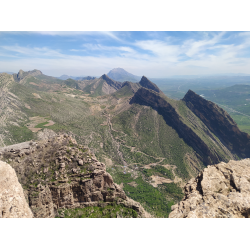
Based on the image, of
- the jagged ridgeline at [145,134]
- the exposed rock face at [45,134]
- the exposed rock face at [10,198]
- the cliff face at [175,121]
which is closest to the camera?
the exposed rock face at [10,198]

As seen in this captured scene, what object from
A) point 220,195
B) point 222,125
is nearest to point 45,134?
point 220,195

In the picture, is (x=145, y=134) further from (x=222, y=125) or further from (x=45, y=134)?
(x=45, y=134)

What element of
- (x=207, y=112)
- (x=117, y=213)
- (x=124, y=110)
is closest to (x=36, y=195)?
(x=117, y=213)

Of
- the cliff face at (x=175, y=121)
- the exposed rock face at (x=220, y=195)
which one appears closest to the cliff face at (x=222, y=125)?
the cliff face at (x=175, y=121)

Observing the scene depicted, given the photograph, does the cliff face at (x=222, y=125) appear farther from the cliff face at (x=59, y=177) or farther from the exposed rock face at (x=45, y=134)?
the exposed rock face at (x=45, y=134)

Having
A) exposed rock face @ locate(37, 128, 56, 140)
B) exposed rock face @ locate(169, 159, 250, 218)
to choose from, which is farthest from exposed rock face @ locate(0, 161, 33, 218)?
exposed rock face @ locate(37, 128, 56, 140)

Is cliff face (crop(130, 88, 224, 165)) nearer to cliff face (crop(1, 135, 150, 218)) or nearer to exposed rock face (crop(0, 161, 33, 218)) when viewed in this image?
cliff face (crop(1, 135, 150, 218))

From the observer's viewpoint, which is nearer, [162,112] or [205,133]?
[205,133]

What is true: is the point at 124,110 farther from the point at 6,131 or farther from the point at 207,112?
the point at 6,131
